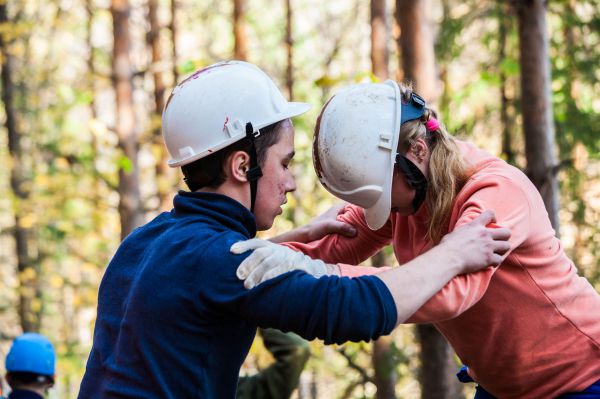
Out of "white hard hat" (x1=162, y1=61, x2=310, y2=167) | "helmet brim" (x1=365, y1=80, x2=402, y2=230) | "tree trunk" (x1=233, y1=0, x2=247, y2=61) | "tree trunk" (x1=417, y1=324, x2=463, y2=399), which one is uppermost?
"tree trunk" (x1=233, y1=0, x2=247, y2=61)

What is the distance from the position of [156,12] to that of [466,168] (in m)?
16.2

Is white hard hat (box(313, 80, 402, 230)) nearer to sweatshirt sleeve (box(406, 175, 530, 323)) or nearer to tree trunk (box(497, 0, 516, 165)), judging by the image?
sweatshirt sleeve (box(406, 175, 530, 323))

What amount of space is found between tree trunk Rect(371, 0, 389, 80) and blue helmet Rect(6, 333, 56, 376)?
5569 mm

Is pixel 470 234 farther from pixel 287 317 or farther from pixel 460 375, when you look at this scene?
pixel 460 375

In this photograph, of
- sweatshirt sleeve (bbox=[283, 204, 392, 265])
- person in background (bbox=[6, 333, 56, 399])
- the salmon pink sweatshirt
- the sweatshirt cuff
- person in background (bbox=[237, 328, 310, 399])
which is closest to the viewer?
the sweatshirt cuff

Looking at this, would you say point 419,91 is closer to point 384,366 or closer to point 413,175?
point 413,175

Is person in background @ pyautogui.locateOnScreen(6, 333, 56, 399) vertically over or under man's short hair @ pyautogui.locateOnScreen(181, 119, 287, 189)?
under

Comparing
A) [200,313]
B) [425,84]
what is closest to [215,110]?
[200,313]

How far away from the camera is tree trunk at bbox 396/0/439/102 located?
6680 millimetres

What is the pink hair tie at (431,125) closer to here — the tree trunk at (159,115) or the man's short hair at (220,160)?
the man's short hair at (220,160)

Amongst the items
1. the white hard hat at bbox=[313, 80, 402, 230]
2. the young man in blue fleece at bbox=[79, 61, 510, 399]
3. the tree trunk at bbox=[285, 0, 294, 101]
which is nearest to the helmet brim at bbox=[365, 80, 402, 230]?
the white hard hat at bbox=[313, 80, 402, 230]

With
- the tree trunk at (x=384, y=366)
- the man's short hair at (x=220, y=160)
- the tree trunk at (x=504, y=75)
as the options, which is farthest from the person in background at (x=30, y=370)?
the tree trunk at (x=504, y=75)

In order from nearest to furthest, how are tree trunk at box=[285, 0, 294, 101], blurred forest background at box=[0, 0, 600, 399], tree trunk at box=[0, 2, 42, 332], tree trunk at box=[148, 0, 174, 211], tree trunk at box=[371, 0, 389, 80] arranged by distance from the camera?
blurred forest background at box=[0, 0, 600, 399] → tree trunk at box=[371, 0, 389, 80] → tree trunk at box=[148, 0, 174, 211] → tree trunk at box=[285, 0, 294, 101] → tree trunk at box=[0, 2, 42, 332]

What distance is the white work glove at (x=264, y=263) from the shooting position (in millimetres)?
2514
